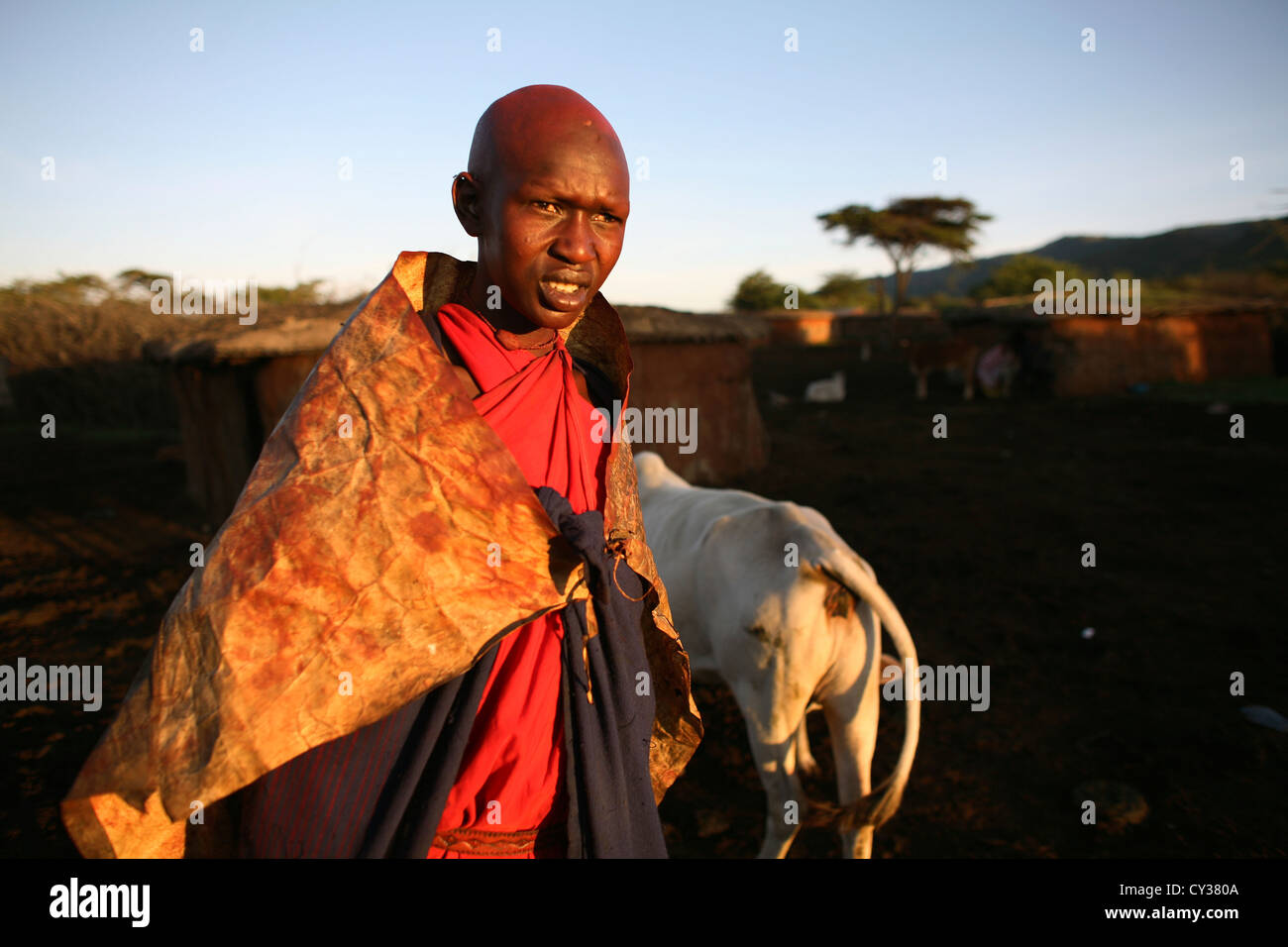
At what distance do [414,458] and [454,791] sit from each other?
544mm

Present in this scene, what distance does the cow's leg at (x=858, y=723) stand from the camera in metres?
2.90

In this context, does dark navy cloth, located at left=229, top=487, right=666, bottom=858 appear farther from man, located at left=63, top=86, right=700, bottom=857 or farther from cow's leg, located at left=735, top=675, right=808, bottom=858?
cow's leg, located at left=735, top=675, right=808, bottom=858

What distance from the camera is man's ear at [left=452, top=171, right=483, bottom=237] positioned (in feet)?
4.15

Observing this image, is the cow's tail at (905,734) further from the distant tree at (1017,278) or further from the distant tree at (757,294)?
the distant tree at (1017,278)

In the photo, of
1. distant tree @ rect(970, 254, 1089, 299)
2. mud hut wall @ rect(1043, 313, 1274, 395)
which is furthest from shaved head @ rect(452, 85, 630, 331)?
distant tree @ rect(970, 254, 1089, 299)

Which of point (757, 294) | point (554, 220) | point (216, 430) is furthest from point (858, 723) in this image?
point (757, 294)

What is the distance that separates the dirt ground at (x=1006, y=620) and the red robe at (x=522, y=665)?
2.23 meters

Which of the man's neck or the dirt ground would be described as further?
the dirt ground

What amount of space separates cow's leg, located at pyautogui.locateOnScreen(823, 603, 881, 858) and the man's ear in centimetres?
230

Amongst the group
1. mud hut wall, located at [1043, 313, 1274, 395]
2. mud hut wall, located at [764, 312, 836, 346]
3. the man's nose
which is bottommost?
the man's nose
